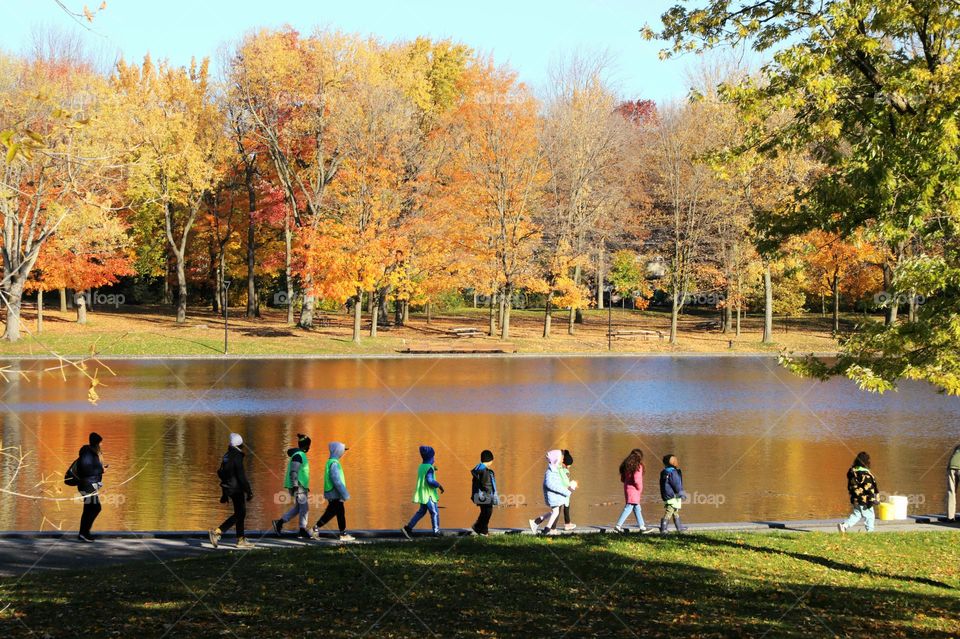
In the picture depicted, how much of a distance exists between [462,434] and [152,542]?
44.8 feet

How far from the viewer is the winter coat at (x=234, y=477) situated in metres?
15.3

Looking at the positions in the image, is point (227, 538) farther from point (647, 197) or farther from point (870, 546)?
point (647, 197)

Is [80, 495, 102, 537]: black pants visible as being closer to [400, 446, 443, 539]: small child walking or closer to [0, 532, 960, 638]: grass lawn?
[0, 532, 960, 638]: grass lawn

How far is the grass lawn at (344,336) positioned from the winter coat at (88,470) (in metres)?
34.8

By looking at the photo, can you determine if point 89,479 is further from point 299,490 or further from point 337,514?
point 337,514

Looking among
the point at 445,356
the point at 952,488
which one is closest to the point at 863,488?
the point at 952,488

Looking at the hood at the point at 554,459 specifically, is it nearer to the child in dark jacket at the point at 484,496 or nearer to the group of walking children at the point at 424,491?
the group of walking children at the point at 424,491

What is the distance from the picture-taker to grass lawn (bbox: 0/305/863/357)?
54.9 metres

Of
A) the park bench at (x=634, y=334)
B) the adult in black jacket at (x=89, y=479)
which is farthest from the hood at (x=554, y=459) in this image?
the park bench at (x=634, y=334)

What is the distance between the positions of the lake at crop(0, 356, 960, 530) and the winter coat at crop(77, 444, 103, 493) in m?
1.26

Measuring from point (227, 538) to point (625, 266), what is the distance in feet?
237

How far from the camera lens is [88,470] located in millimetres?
16094

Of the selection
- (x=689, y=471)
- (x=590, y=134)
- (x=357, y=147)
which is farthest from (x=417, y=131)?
(x=689, y=471)

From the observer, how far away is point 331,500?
16031 mm
